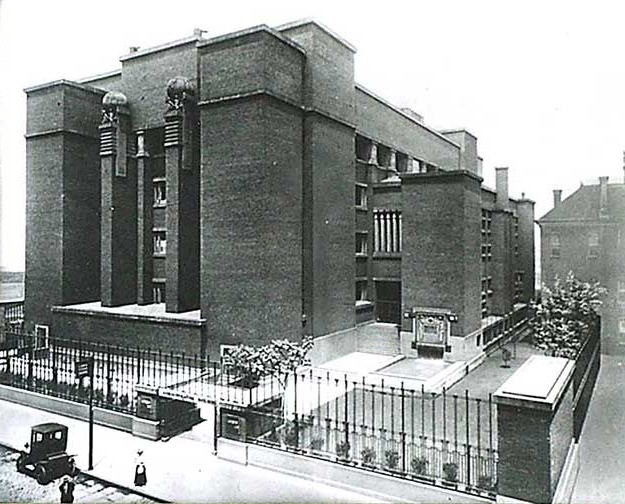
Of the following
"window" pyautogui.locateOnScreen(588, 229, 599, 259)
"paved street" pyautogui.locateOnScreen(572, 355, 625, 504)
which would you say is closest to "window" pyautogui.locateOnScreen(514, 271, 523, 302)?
"window" pyautogui.locateOnScreen(588, 229, 599, 259)

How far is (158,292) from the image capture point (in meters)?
27.2

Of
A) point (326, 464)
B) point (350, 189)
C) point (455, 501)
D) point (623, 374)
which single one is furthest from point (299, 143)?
point (623, 374)

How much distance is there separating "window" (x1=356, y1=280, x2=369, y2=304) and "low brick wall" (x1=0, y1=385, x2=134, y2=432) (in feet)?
51.2

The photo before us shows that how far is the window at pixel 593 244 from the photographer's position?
1204 inches

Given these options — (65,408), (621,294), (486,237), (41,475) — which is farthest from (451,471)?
A: (486,237)

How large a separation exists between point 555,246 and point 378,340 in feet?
42.2

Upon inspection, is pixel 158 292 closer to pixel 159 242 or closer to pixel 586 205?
pixel 159 242

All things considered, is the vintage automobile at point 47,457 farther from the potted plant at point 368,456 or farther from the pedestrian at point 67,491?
the potted plant at point 368,456

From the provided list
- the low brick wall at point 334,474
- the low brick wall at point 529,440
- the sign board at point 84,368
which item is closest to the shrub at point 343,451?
the low brick wall at point 334,474

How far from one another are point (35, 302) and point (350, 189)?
16.4 m

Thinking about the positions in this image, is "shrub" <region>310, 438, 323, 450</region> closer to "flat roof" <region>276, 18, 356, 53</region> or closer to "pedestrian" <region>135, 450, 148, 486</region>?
"pedestrian" <region>135, 450, 148, 486</region>

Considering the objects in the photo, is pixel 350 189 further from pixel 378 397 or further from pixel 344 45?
pixel 378 397

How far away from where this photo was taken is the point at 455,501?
36.1ft

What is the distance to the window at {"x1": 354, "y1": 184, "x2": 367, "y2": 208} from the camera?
97.6 feet
